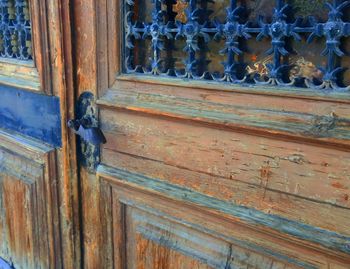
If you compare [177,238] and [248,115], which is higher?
[248,115]

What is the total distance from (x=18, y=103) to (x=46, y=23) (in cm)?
32

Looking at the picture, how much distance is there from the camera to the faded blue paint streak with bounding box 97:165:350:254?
767 mm

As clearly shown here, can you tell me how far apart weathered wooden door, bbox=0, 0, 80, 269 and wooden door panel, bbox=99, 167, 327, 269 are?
0.47ft

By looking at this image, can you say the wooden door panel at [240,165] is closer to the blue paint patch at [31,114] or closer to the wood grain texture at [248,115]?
the wood grain texture at [248,115]

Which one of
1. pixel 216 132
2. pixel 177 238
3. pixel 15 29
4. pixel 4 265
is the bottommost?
pixel 4 265

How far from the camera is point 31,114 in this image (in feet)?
4.41

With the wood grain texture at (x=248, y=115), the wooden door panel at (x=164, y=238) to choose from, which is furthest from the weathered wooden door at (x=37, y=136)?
the wood grain texture at (x=248, y=115)

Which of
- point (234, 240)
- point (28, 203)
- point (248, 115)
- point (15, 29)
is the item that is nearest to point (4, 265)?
point (28, 203)

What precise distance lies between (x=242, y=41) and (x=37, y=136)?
78 centimetres

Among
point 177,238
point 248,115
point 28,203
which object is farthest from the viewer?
point 28,203

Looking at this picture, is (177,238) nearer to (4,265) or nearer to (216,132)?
(216,132)

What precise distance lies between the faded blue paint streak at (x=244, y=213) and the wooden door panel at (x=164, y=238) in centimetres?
1

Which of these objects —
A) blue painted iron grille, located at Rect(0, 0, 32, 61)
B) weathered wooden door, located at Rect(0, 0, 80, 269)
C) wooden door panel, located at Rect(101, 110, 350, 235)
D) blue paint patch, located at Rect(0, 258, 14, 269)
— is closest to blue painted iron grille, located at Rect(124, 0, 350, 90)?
wooden door panel, located at Rect(101, 110, 350, 235)

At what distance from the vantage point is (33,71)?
1298 mm
